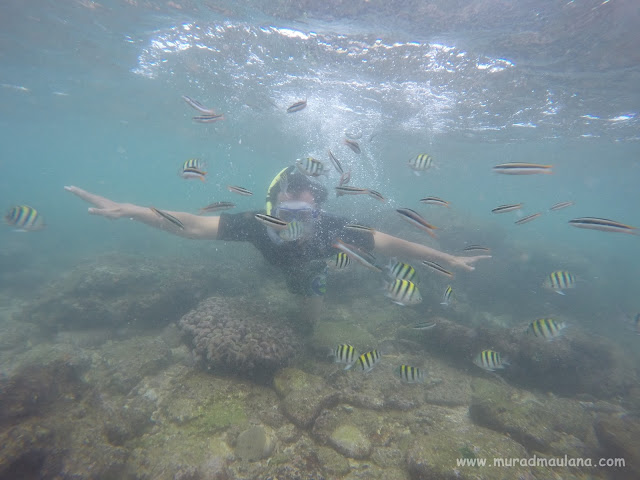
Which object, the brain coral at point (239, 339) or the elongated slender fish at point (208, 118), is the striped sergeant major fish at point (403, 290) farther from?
the elongated slender fish at point (208, 118)

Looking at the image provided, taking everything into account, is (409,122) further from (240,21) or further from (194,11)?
(194,11)

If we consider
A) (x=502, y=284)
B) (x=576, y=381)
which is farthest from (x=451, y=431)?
(x=502, y=284)

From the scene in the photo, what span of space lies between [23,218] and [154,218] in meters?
2.49

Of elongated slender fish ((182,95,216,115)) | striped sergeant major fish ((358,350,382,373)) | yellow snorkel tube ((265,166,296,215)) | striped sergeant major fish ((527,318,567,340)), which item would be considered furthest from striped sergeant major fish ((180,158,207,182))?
striped sergeant major fish ((527,318,567,340))

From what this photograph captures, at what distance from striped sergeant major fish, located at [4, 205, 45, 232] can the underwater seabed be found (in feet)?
8.38

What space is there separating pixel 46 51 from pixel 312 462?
98.6 feet

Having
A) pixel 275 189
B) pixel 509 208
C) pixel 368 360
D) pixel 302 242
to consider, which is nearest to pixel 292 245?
pixel 302 242

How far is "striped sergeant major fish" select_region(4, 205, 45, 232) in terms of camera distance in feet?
16.8

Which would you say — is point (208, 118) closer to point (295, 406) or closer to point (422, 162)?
point (422, 162)

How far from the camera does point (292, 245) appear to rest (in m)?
5.04

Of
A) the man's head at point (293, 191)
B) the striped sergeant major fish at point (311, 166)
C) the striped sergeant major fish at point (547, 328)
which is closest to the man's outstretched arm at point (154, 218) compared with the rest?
the man's head at point (293, 191)

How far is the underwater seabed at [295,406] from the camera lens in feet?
11.0

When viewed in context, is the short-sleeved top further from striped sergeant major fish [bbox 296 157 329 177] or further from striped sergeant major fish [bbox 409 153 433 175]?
striped sergeant major fish [bbox 409 153 433 175]

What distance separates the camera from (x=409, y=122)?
2488cm
